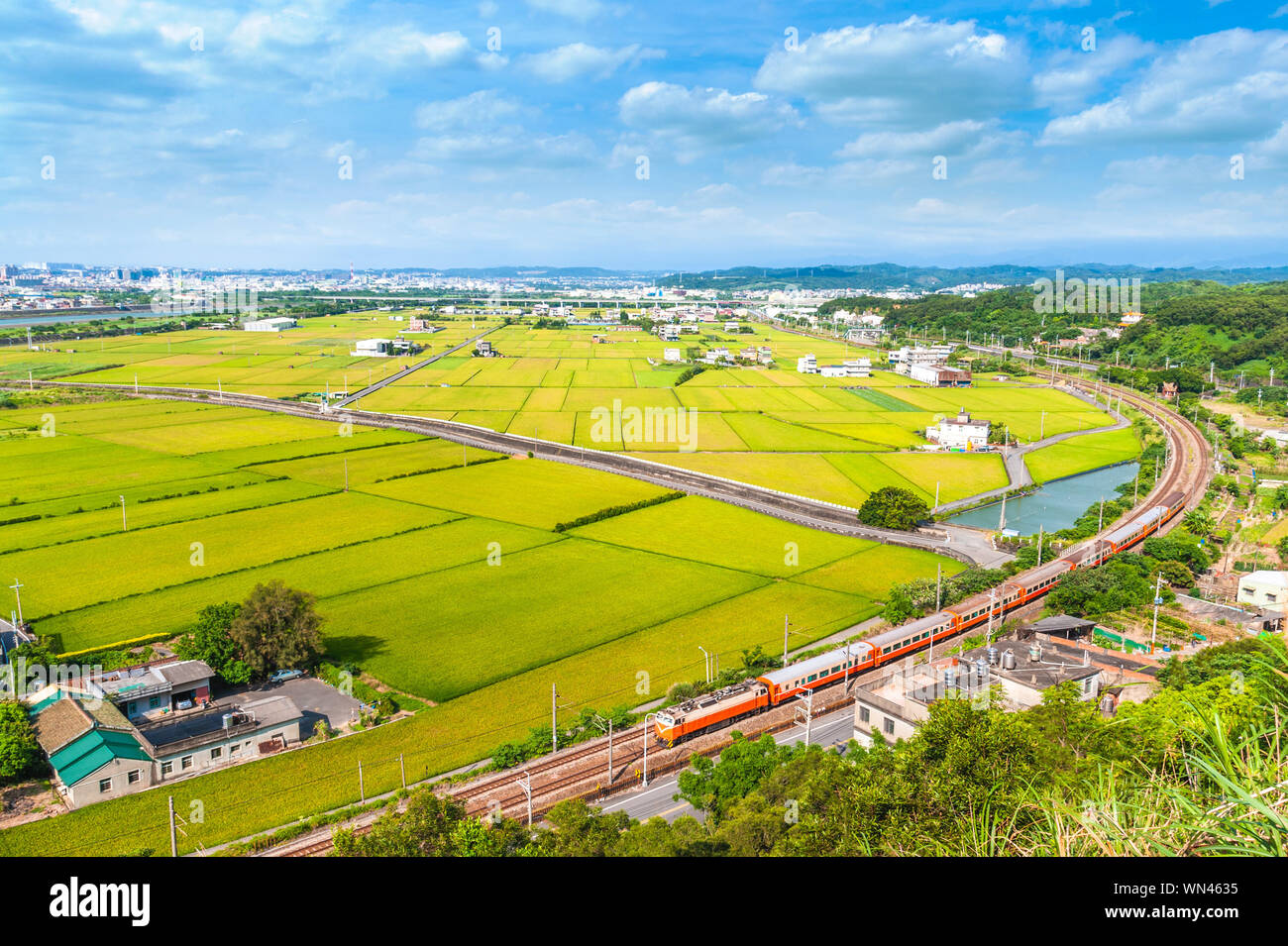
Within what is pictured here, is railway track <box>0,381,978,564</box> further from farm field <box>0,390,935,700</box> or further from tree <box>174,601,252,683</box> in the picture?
tree <box>174,601,252,683</box>

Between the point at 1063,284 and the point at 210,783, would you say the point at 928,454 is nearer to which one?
the point at 210,783

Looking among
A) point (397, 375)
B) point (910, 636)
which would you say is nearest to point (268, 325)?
point (397, 375)

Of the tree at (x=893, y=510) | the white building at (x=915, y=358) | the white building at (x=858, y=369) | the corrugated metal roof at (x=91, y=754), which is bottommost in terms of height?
the corrugated metal roof at (x=91, y=754)

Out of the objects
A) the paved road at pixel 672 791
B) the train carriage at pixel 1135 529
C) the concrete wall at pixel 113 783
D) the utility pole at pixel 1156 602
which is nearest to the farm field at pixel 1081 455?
the train carriage at pixel 1135 529

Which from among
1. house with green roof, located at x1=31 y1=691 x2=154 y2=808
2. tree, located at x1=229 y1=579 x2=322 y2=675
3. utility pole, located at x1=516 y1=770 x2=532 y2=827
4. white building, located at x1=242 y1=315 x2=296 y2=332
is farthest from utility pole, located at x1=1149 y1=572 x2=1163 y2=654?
white building, located at x1=242 y1=315 x2=296 y2=332

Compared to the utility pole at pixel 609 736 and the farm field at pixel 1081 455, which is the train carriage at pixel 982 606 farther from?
the farm field at pixel 1081 455

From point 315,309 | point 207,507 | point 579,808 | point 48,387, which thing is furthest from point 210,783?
point 315,309
